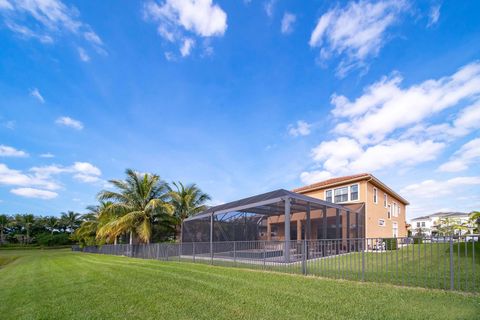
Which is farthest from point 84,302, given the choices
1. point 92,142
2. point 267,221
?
point 92,142

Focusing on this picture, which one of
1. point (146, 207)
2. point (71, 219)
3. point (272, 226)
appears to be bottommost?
point (71, 219)

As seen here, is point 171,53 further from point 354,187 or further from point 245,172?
point 354,187

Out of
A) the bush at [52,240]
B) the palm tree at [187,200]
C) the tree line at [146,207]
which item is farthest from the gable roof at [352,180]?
the bush at [52,240]

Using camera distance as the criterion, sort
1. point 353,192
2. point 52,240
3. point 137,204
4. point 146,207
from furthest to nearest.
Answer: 1. point 52,240
2. point 137,204
3. point 146,207
4. point 353,192

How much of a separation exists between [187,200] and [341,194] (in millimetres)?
13640

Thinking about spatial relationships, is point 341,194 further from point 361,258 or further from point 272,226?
point 361,258

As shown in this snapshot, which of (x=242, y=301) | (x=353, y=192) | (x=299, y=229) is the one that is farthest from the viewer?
(x=353, y=192)

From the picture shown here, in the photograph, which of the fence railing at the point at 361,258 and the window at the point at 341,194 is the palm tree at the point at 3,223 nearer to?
the fence railing at the point at 361,258

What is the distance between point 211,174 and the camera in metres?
27.8

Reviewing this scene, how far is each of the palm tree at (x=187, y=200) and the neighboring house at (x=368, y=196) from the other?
370 inches

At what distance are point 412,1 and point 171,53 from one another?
11162mm

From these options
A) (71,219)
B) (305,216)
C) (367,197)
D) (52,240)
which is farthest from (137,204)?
(71,219)

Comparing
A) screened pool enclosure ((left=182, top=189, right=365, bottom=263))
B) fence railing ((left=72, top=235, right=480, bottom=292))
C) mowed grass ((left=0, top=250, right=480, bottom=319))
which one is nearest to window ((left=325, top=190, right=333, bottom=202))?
screened pool enclosure ((left=182, top=189, right=365, bottom=263))

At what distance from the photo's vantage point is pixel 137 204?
75.9 feet
